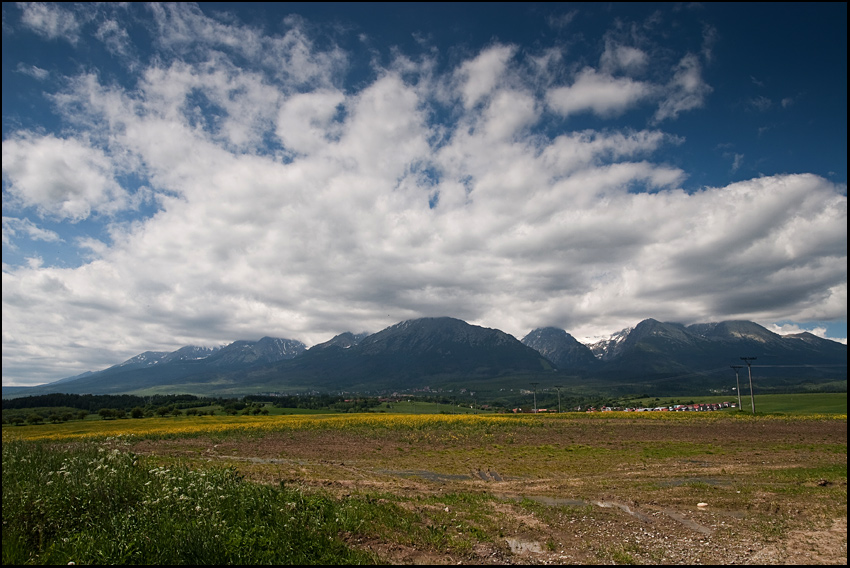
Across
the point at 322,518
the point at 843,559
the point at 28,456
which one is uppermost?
the point at 28,456

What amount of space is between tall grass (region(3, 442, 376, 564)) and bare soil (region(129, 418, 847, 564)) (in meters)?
1.68

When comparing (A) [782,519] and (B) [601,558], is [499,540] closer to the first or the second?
(B) [601,558]

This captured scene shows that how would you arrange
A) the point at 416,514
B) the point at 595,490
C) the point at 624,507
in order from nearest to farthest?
the point at 416,514 → the point at 624,507 → the point at 595,490

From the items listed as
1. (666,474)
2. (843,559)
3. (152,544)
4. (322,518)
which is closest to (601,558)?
(843,559)

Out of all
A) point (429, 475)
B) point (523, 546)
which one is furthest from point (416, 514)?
point (429, 475)

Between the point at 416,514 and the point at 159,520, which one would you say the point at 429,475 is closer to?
the point at 416,514

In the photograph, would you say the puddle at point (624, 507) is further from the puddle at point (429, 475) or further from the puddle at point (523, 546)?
the puddle at point (429, 475)

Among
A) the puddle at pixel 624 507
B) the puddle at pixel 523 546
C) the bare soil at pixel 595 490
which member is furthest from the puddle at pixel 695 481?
the puddle at pixel 523 546

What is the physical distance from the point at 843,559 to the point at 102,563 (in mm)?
18485

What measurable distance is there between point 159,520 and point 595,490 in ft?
59.2

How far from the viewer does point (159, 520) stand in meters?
10.9

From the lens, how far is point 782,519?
47.8ft

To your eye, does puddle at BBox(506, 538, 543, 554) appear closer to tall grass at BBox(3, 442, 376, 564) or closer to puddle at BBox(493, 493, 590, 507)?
tall grass at BBox(3, 442, 376, 564)

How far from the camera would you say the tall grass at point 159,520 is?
384 inches
